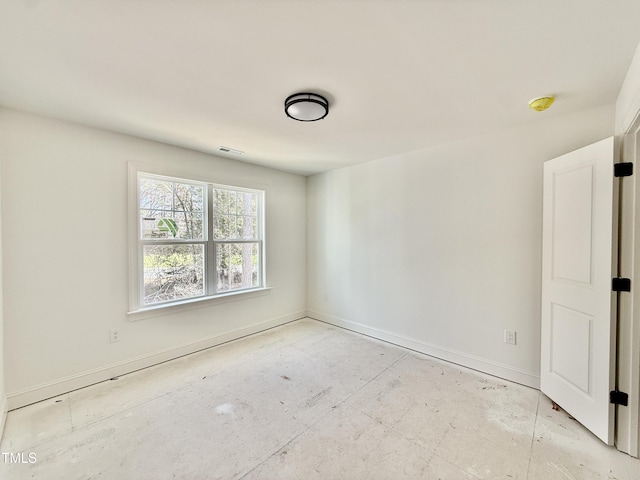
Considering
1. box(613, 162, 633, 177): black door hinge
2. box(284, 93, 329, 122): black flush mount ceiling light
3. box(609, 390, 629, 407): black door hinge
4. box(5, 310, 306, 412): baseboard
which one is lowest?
box(5, 310, 306, 412): baseboard

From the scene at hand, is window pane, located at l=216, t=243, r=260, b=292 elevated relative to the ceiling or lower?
lower

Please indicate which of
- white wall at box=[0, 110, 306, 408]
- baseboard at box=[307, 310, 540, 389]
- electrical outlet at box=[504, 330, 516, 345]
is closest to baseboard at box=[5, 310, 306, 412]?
white wall at box=[0, 110, 306, 408]

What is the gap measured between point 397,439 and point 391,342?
168cm

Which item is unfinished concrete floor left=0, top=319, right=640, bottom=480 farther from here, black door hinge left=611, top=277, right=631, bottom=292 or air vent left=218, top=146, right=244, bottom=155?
air vent left=218, top=146, right=244, bottom=155

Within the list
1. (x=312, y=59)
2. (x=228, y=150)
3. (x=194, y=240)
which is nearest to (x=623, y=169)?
(x=312, y=59)

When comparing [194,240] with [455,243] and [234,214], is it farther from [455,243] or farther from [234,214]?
→ [455,243]

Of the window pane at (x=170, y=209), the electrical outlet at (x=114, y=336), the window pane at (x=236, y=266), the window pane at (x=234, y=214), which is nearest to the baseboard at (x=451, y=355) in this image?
the window pane at (x=236, y=266)

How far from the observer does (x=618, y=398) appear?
5.57 feet

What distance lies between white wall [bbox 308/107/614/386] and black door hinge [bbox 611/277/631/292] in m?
0.68

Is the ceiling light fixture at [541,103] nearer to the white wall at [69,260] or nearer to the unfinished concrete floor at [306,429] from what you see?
the unfinished concrete floor at [306,429]

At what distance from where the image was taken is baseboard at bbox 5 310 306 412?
2166mm

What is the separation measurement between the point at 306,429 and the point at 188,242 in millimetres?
2369

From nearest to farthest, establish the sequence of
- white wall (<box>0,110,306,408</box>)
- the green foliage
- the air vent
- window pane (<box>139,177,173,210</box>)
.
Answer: white wall (<box>0,110,306,408</box>) → window pane (<box>139,177,173,210</box>) → the green foliage → the air vent

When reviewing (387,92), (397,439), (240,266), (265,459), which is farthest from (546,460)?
(240,266)
